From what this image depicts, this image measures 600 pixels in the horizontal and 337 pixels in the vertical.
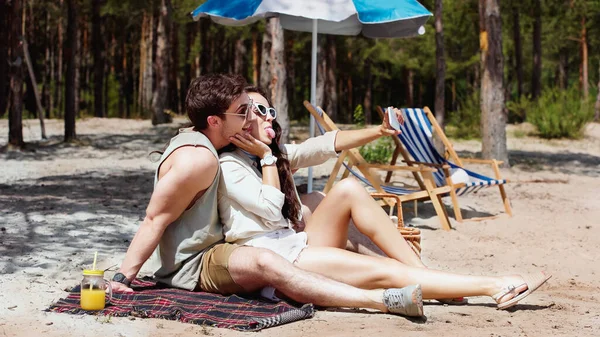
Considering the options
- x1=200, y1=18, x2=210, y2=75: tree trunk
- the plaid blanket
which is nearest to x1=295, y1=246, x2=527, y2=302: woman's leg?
the plaid blanket

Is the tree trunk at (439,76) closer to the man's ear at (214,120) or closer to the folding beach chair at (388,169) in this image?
the folding beach chair at (388,169)

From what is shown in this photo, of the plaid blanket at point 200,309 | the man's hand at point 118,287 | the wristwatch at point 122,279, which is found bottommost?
the plaid blanket at point 200,309

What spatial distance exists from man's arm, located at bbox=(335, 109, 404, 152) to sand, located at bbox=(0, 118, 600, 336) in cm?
87

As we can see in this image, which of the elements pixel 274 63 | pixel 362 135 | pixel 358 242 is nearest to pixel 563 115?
pixel 274 63

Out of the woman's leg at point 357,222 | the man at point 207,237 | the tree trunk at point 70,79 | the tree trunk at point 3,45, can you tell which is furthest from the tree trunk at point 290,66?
the man at point 207,237

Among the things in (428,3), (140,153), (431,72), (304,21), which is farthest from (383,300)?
(431,72)

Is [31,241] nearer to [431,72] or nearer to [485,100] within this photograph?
[485,100]

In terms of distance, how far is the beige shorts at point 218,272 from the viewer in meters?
4.07

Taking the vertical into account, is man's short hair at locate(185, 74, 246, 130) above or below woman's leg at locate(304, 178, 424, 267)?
above

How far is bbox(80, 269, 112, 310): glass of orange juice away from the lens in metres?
3.91

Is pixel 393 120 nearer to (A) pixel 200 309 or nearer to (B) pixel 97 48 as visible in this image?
(A) pixel 200 309

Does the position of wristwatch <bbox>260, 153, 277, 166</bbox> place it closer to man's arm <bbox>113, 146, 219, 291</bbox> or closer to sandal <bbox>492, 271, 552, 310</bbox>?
man's arm <bbox>113, 146, 219, 291</bbox>

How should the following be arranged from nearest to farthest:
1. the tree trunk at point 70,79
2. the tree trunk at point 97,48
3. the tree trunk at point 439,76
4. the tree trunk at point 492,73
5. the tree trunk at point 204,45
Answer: the tree trunk at point 492,73
the tree trunk at point 70,79
the tree trunk at point 439,76
the tree trunk at point 97,48
the tree trunk at point 204,45

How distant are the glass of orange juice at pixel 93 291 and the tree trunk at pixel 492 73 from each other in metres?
9.40
